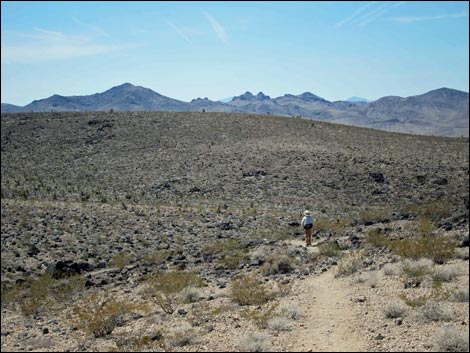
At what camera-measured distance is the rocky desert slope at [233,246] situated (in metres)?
8.97

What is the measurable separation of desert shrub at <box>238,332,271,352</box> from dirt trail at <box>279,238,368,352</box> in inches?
12.5

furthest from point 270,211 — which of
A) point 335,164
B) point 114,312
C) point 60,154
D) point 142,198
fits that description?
point 60,154

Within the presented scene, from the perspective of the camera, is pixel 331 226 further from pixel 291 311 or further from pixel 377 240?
pixel 291 311

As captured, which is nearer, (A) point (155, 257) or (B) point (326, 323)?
(B) point (326, 323)

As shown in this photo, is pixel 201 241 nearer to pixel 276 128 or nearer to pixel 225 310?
pixel 225 310

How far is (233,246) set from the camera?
1786cm

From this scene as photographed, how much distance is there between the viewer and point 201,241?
19391mm

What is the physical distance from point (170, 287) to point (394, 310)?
576 cm

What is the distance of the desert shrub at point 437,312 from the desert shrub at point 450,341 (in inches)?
30.2

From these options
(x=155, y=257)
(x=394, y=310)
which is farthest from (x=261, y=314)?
(x=155, y=257)

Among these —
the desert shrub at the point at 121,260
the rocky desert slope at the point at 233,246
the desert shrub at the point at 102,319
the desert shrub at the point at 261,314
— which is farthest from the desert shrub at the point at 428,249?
the desert shrub at the point at 121,260

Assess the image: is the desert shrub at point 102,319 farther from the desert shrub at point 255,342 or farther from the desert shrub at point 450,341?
the desert shrub at point 450,341

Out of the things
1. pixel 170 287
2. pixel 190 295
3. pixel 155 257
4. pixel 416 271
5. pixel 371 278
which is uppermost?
pixel 416 271

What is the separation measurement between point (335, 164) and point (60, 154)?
27.4 m
